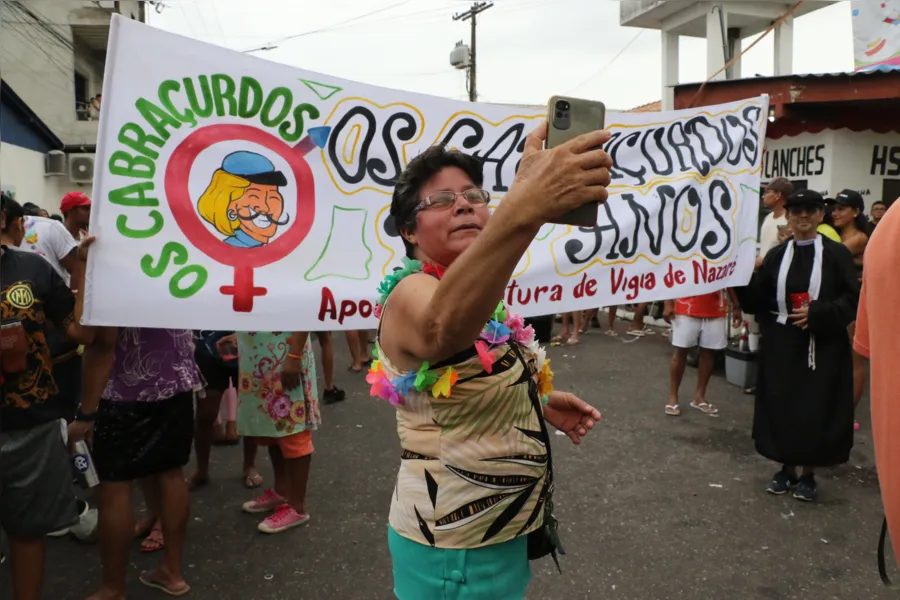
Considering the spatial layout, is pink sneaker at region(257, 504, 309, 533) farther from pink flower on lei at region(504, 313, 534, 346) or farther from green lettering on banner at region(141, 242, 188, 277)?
pink flower on lei at region(504, 313, 534, 346)

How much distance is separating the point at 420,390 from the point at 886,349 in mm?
958

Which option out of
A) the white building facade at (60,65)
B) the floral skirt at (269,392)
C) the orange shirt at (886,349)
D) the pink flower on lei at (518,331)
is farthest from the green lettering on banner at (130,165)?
the white building facade at (60,65)

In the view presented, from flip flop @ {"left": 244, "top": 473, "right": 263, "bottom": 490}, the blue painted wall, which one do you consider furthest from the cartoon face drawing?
the blue painted wall

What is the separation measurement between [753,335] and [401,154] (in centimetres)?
478

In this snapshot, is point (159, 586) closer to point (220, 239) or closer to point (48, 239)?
point (220, 239)

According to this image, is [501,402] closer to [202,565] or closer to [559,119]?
[559,119]

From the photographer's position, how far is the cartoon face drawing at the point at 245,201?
290 centimetres

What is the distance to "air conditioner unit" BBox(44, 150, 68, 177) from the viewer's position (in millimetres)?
15742

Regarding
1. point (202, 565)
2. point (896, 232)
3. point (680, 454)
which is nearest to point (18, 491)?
point (202, 565)

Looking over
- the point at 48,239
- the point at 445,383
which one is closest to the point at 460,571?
the point at 445,383

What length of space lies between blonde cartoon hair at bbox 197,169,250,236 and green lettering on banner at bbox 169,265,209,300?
0.66 ft

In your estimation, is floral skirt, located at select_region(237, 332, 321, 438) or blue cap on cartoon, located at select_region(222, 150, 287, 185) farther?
floral skirt, located at select_region(237, 332, 321, 438)

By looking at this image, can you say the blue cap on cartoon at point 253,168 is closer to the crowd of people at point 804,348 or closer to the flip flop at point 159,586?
the flip flop at point 159,586

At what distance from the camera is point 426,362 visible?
158 cm
